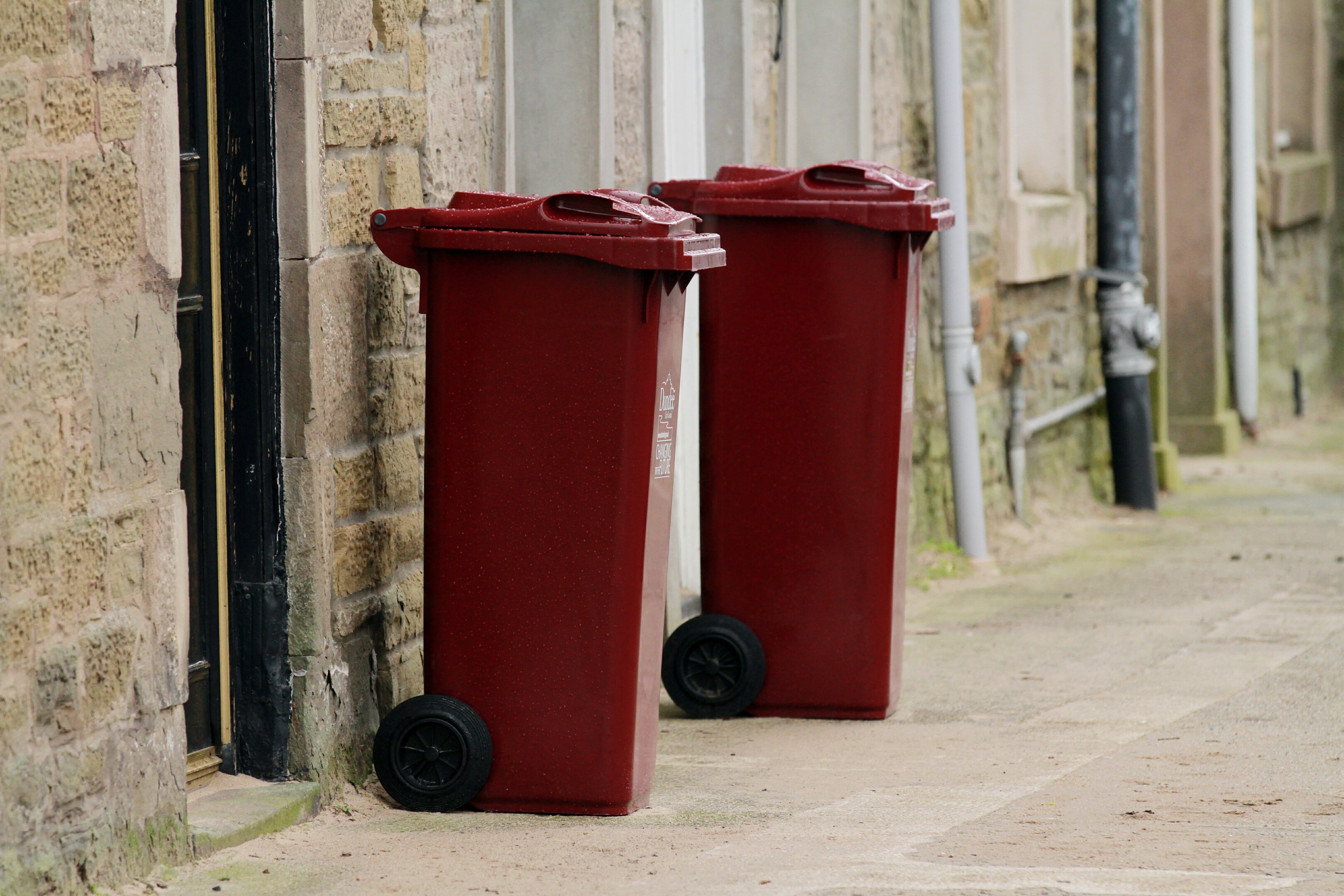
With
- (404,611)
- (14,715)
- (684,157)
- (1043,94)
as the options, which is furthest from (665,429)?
(1043,94)

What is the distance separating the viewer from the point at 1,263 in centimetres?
338

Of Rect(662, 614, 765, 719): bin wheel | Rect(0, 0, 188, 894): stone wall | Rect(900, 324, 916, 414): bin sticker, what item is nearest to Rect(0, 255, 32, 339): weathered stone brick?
Rect(0, 0, 188, 894): stone wall

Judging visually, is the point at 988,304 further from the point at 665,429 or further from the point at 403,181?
the point at 665,429

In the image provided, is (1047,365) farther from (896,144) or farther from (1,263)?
(1,263)

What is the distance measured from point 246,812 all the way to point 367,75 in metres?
1.61

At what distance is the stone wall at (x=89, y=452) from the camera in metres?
3.42

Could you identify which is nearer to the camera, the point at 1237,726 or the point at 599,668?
the point at 599,668

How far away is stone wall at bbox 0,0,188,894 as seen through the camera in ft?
11.2

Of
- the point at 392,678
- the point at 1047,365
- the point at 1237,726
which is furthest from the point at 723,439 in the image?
the point at 1047,365

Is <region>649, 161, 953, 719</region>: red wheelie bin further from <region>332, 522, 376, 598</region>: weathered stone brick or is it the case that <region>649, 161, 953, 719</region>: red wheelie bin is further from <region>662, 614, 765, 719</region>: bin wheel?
<region>332, 522, 376, 598</region>: weathered stone brick

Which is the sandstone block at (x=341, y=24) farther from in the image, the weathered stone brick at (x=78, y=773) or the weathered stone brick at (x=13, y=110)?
the weathered stone brick at (x=78, y=773)

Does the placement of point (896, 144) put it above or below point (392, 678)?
above

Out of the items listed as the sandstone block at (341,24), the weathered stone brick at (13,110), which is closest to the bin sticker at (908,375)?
the sandstone block at (341,24)

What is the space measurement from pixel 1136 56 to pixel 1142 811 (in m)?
5.72
